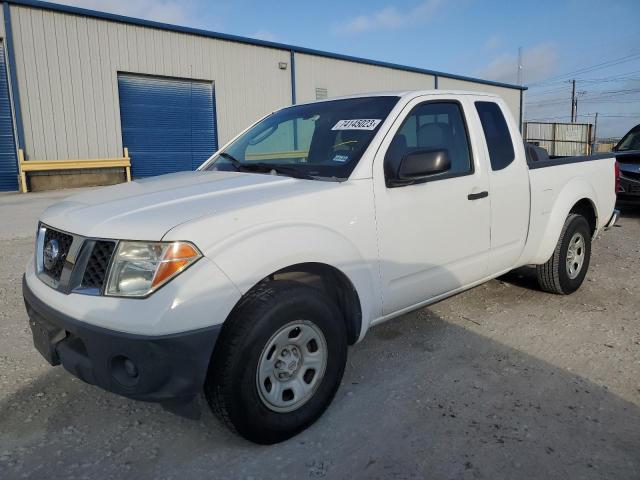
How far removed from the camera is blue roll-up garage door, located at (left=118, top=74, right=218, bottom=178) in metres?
15.6

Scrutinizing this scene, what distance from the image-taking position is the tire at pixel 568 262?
4.73m

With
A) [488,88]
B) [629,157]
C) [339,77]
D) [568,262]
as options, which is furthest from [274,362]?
[488,88]

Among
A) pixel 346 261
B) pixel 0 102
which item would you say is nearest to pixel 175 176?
pixel 346 261

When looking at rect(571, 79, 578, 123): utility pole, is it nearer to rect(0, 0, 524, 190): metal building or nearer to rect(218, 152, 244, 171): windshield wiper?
rect(0, 0, 524, 190): metal building

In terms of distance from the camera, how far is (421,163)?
3051 millimetres

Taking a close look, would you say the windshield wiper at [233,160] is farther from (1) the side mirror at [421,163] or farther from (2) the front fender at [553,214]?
(2) the front fender at [553,214]

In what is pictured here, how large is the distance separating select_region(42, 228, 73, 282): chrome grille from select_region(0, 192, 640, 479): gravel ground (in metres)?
0.88

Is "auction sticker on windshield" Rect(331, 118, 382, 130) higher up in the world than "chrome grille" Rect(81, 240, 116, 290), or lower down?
higher up

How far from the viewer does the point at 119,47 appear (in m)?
14.9

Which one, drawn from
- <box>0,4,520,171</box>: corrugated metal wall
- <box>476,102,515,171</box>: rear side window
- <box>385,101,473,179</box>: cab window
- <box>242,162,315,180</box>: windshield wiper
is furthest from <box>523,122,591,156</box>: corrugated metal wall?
<box>242,162,315,180</box>: windshield wiper

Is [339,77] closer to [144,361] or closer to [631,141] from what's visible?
[631,141]

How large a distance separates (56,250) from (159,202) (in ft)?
1.99

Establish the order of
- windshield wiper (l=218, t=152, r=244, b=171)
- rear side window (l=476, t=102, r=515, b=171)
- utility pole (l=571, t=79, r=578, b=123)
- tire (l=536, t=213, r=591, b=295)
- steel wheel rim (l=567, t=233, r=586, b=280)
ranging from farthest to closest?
utility pole (l=571, t=79, r=578, b=123) → steel wheel rim (l=567, t=233, r=586, b=280) → tire (l=536, t=213, r=591, b=295) → rear side window (l=476, t=102, r=515, b=171) → windshield wiper (l=218, t=152, r=244, b=171)

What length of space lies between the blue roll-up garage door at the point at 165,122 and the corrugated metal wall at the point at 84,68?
0.34 meters
